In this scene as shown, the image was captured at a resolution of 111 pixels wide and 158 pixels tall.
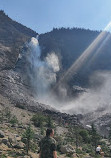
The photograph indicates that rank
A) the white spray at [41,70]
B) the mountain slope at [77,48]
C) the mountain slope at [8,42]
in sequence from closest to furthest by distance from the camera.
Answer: the mountain slope at [8,42], the white spray at [41,70], the mountain slope at [77,48]

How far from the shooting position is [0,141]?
2123 cm

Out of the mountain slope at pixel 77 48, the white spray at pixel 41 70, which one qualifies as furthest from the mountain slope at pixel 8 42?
the mountain slope at pixel 77 48

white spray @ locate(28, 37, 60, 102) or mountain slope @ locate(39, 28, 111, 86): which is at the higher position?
mountain slope @ locate(39, 28, 111, 86)

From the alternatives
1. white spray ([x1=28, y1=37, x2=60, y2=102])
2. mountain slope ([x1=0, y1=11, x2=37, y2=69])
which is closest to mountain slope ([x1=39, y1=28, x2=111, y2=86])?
white spray ([x1=28, y1=37, x2=60, y2=102])

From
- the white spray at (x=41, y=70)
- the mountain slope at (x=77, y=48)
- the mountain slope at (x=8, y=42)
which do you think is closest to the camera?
the mountain slope at (x=8, y=42)

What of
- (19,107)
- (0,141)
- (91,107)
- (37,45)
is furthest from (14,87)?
(0,141)

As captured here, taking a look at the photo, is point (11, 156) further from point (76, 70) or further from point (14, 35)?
point (14, 35)

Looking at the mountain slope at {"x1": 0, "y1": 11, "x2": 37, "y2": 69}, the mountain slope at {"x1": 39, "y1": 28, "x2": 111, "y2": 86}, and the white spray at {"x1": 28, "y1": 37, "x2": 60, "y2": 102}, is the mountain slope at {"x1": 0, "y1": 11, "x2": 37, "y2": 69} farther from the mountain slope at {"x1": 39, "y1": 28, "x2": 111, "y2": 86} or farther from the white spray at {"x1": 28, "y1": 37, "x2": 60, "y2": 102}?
the mountain slope at {"x1": 39, "y1": 28, "x2": 111, "y2": 86}

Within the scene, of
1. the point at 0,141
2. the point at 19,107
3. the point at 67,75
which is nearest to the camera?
the point at 0,141

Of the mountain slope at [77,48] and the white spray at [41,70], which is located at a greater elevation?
the mountain slope at [77,48]

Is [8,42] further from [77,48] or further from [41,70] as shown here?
[77,48]

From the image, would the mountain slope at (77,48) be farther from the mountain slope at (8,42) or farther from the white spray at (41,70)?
the mountain slope at (8,42)

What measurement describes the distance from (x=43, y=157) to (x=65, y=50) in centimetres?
13974

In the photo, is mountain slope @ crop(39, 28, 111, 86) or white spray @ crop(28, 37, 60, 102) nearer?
white spray @ crop(28, 37, 60, 102)
